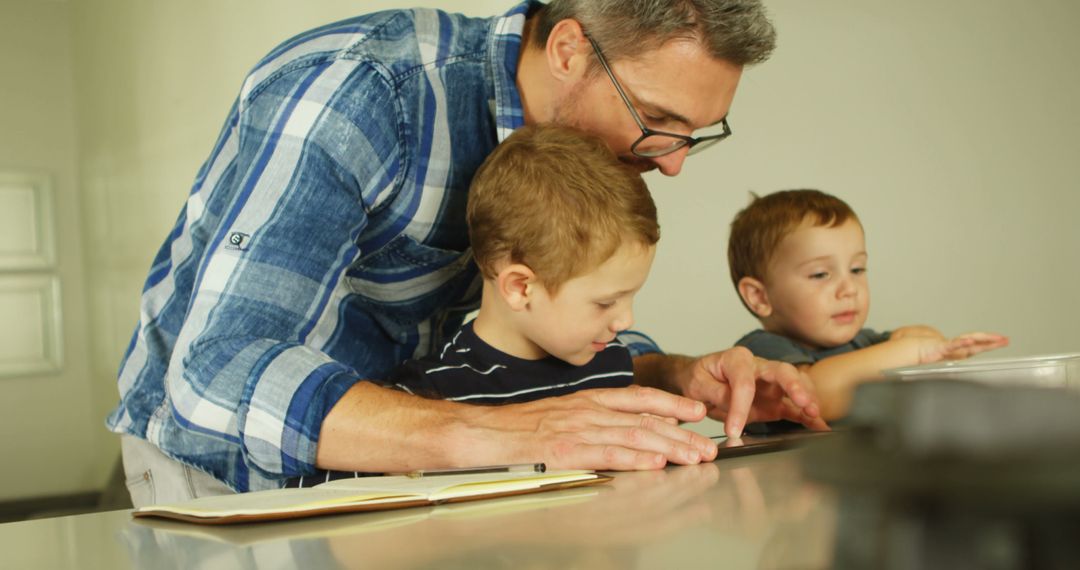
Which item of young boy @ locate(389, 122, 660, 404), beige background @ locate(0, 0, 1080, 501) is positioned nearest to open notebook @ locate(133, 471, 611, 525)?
young boy @ locate(389, 122, 660, 404)

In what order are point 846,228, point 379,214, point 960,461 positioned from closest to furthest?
point 960,461
point 379,214
point 846,228

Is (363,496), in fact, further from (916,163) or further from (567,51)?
(916,163)

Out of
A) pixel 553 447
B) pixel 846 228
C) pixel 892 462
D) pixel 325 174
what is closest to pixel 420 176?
pixel 325 174

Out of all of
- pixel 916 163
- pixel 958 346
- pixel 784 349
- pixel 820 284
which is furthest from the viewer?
pixel 916 163

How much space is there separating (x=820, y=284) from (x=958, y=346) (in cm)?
33

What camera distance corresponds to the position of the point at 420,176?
1.34m

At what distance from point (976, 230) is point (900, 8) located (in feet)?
2.34

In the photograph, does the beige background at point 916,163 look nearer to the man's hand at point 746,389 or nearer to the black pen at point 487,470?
the man's hand at point 746,389

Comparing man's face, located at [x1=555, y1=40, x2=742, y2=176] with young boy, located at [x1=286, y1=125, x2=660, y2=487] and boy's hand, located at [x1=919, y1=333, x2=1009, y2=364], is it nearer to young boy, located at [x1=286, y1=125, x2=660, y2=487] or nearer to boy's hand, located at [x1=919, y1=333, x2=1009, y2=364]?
young boy, located at [x1=286, y1=125, x2=660, y2=487]

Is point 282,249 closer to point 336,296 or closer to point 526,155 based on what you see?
point 336,296

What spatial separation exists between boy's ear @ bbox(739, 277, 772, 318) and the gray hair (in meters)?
0.67

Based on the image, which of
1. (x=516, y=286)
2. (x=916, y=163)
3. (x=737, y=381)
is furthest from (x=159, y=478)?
(x=916, y=163)

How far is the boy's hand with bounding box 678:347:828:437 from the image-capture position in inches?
48.9

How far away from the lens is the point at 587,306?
53.5 inches
